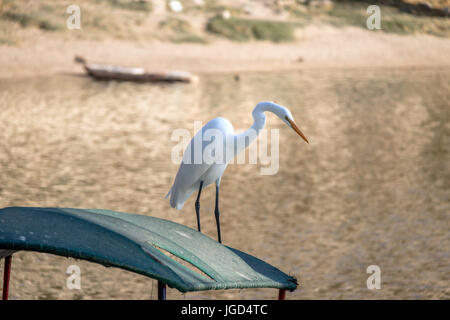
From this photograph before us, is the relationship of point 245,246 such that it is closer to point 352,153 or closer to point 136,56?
point 352,153

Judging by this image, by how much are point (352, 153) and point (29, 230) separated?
47.4 feet

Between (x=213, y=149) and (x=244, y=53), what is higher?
(x=244, y=53)

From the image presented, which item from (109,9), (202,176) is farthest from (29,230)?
(109,9)

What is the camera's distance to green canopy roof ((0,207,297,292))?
10.2 ft

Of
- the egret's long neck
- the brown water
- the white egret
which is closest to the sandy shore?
the brown water

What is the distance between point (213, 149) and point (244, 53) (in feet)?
94.4

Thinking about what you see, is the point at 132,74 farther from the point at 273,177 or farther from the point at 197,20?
the point at 273,177

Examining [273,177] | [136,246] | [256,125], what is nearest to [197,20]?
[273,177]

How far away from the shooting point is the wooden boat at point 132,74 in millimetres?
28453

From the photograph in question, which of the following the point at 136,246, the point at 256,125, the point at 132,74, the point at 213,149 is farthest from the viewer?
the point at 132,74

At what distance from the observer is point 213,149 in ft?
20.4

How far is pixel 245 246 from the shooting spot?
10461 millimetres

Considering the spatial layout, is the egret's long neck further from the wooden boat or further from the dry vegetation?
the dry vegetation

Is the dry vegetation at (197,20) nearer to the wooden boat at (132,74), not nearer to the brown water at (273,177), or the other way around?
the wooden boat at (132,74)
